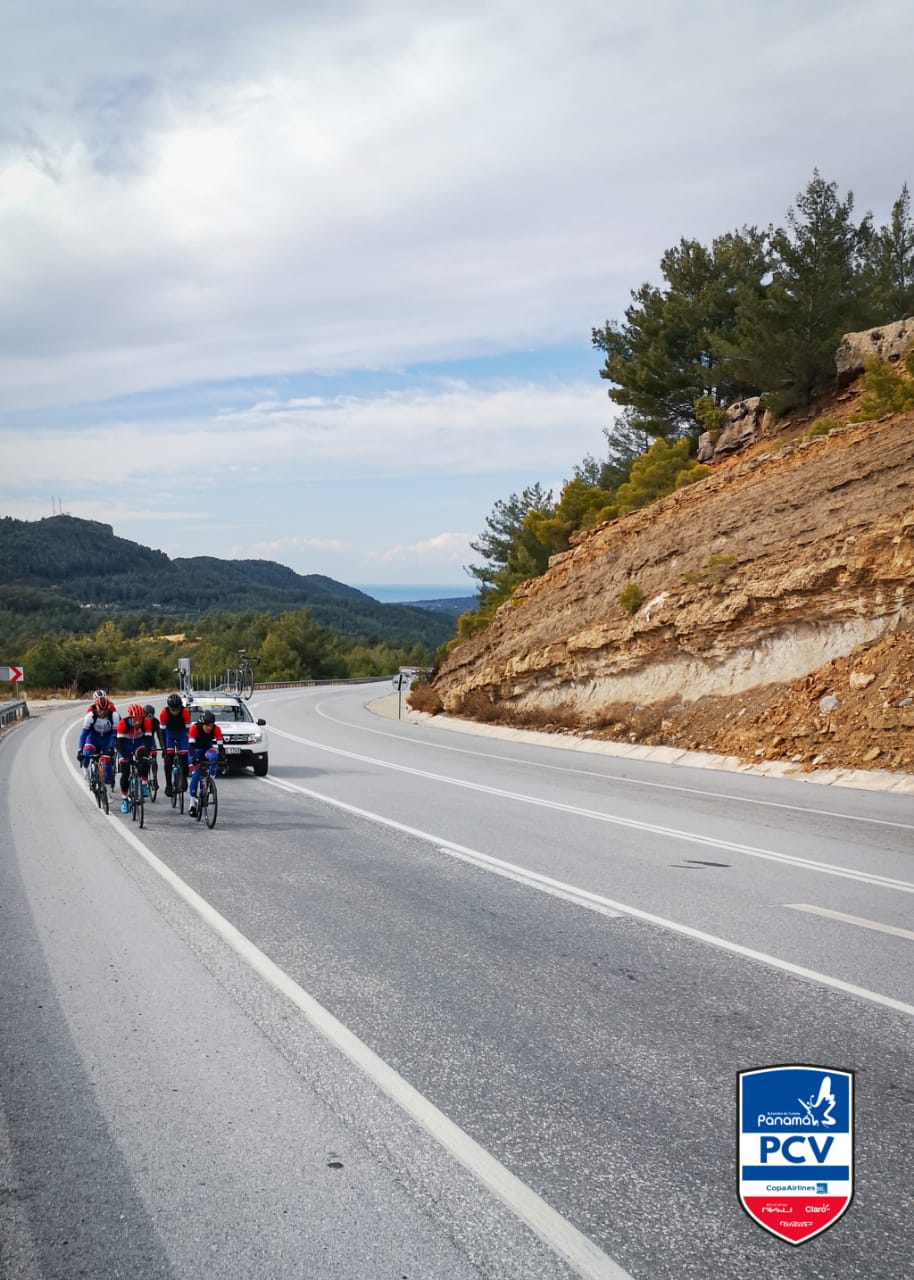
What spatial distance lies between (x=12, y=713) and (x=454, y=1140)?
44628 millimetres

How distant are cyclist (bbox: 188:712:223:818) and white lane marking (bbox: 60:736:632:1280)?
660 cm

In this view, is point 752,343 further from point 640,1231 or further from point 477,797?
point 640,1231

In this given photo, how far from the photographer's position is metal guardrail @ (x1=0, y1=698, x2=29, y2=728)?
4179 cm

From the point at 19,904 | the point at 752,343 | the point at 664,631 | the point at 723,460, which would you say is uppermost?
the point at 752,343

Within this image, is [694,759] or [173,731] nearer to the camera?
[173,731]

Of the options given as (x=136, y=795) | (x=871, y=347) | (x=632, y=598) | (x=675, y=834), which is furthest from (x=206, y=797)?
(x=871, y=347)

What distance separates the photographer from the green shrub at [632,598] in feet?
91.5

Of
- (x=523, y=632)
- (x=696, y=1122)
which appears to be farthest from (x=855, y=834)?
(x=523, y=632)

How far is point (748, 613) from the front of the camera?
23609mm

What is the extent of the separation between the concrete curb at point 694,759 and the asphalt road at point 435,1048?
221 inches

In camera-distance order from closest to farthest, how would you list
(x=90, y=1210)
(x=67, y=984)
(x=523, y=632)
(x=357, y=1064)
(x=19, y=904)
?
(x=90, y=1210) < (x=357, y=1064) < (x=67, y=984) < (x=19, y=904) < (x=523, y=632)

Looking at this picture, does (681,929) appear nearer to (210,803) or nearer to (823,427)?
(210,803)

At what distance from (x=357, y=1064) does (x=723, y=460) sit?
35139 mm

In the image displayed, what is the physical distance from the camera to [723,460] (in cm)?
3762
